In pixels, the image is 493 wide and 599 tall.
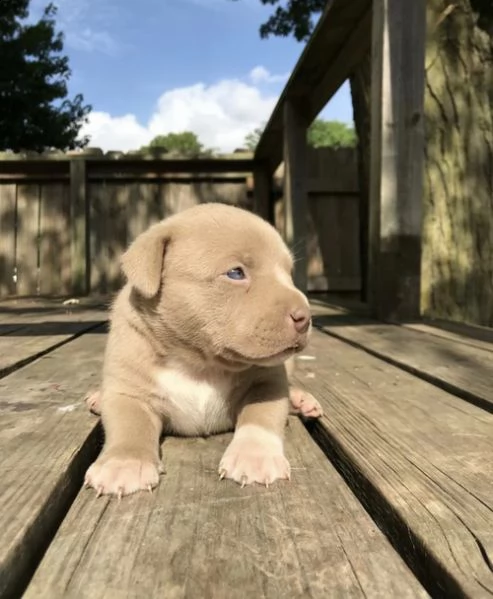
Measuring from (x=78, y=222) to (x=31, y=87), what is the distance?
10.6 metres

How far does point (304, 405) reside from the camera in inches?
80.4

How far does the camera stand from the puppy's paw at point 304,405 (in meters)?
2.01

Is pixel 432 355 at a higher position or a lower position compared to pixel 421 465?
higher

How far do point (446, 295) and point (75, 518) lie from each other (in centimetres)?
409

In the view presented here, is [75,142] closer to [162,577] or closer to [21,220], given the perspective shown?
[21,220]

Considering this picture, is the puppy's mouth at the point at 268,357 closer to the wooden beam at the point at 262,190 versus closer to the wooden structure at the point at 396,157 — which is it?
the wooden structure at the point at 396,157

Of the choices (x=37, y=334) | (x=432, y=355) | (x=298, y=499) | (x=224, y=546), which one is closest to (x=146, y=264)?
(x=298, y=499)

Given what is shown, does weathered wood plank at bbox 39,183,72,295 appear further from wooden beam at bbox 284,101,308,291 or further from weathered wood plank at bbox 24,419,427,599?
weathered wood plank at bbox 24,419,427,599

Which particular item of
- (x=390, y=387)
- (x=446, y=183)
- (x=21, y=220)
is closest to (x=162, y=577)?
(x=390, y=387)

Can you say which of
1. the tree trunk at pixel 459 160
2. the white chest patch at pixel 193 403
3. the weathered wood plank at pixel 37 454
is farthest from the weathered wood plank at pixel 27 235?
the white chest patch at pixel 193 403

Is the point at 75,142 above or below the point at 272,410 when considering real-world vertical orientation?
above

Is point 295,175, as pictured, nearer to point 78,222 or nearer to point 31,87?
point 78,222

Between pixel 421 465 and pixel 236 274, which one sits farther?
pixel 236 274

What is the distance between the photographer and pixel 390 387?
7.70 feet
